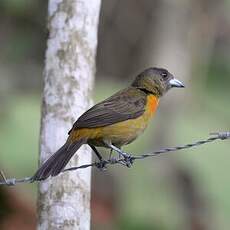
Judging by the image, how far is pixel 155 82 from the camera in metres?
6.58

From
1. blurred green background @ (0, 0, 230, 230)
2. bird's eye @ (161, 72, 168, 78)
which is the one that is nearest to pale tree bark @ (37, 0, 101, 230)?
bird's eye @ (161, 72, 168, 78)

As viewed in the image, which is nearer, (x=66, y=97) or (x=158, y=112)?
(x=66, y=97)

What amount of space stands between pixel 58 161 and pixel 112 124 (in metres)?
0.61

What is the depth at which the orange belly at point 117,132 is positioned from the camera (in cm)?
577

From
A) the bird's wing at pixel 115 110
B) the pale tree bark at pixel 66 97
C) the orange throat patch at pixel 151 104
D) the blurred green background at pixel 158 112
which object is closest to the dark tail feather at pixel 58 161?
the bird's wing at pixel 115 110

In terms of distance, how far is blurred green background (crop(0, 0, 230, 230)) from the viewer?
383 inches

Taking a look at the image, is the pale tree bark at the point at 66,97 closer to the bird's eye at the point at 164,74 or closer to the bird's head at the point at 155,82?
the bird's head at the point at 155,82

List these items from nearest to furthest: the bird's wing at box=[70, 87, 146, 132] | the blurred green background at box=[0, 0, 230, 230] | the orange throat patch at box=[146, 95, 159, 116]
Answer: the bird's wing at box=[70, 87, 146, 132]
the orange throat patch at box=[146, 95, 159, 116]
the blurred green background at box=[0, 0, 230, 230]

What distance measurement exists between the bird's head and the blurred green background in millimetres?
2238

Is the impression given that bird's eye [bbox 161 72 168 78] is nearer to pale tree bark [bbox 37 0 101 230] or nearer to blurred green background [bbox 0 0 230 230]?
pale tree bark [bbox 37 0 101 230]

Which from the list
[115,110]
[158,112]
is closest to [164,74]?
[115,110]

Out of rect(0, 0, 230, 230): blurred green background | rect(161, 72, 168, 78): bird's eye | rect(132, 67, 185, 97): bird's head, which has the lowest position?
rect(0, 0, 230, 230): blurred green background

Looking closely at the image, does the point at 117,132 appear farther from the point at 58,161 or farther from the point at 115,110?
the point at 58,161

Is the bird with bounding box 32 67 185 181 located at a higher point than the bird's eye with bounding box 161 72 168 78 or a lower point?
lower
